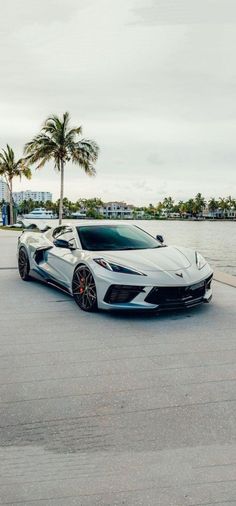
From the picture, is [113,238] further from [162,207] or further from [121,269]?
[162,207]

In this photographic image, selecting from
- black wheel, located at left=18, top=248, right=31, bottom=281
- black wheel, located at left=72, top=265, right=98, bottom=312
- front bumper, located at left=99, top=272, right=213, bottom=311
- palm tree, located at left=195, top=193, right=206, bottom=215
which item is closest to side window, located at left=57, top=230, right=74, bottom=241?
black wheel, located at left=72, top=265, right=98, bottom=312

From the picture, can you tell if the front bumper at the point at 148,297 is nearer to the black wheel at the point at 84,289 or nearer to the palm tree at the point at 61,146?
the black wheel at the point at 84,289

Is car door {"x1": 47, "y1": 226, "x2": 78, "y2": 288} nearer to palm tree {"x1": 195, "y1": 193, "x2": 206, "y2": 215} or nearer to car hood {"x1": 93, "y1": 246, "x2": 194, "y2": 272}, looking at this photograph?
car hood {"x1": 93, "y1": 246, "x2": 194, "y2": 272}

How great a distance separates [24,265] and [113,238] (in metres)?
2.45

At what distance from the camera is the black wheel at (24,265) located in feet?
25.8

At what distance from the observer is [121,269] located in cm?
523

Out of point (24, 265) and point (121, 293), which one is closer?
point (121, 293)

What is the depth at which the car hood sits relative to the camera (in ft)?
17.4

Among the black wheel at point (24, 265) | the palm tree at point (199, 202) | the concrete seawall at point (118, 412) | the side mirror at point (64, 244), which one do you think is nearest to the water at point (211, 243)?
the side mirror at point (64, 244)

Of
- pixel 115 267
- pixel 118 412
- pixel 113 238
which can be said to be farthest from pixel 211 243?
pixel 118 412

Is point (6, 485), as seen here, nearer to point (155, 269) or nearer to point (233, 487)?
point (233, 487)

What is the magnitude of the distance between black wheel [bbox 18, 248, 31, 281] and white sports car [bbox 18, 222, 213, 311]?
2.39ft

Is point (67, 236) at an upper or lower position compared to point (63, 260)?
upper

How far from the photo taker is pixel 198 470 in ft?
7.29
